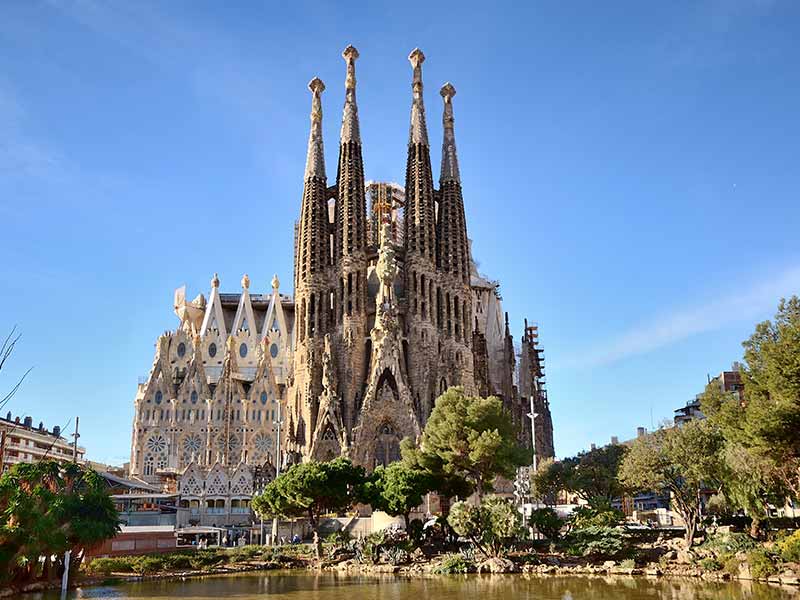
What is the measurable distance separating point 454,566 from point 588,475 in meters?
14.8

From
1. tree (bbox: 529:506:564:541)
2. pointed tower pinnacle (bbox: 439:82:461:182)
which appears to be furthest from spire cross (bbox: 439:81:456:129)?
tree (bbox: 529:506:564:541)

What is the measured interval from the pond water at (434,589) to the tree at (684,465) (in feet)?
21.4

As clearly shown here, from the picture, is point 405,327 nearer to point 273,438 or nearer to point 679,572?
point 273,438

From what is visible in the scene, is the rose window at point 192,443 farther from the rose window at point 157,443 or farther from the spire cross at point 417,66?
the spire cross at point 417,66

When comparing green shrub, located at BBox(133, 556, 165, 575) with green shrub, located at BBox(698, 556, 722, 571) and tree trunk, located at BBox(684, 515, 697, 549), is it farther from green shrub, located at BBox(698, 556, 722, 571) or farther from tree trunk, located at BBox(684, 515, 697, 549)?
tree trunk, located at BBox(684, 515, 697, 549)

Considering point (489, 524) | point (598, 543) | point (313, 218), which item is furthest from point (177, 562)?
point (313, 218)

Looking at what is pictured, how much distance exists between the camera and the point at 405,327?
2648 inches

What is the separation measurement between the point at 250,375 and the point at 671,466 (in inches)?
2362

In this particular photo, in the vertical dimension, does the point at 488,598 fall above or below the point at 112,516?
below

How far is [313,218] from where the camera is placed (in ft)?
230

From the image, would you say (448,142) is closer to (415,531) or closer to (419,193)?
(419,193)

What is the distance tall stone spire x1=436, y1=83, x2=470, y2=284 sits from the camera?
70438mm

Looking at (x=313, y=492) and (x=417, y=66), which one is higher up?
(x=417, y=66)

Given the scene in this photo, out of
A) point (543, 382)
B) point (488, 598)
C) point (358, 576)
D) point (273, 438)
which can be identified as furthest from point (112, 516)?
point (543, 382)
